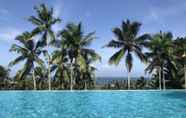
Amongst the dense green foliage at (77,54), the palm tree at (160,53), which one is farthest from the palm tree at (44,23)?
the palm tree at (160,53)

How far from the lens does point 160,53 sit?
28.0 m

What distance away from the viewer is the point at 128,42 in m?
27.5

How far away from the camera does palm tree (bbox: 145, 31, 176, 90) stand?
27.7m

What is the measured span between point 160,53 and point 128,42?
3.14 meters

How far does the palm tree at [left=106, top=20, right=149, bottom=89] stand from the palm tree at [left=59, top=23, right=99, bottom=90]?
2.29m

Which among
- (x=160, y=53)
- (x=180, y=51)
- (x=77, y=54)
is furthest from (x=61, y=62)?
(x=180, y=51)

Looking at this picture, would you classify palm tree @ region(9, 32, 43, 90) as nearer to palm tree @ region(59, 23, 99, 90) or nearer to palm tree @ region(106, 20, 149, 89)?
palm tree @ region(59, 23, 99, 90)

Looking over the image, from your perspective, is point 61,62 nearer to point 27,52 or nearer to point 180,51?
point 27,52

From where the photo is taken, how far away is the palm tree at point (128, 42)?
2730 centimetres

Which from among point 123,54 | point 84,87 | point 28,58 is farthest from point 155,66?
point 28,58

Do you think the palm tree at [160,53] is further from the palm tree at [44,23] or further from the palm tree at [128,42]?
the palm tree at [44,23]

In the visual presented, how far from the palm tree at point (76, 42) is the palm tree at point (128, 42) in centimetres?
229

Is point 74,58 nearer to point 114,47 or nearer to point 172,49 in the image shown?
point 114,47

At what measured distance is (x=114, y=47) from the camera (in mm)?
28109
